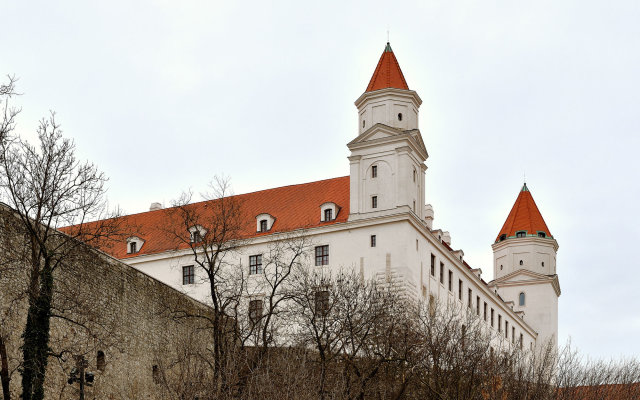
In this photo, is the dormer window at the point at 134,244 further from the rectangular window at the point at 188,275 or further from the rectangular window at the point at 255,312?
the rectangular window at the point at 255,312

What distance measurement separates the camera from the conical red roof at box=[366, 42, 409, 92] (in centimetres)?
5562

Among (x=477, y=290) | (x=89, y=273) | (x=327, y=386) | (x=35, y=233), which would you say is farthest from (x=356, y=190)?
→ (x=35, y=233)

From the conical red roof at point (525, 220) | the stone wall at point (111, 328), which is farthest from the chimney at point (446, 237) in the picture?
the stone wall at point (111, 328)

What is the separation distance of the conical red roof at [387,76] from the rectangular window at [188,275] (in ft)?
47.3

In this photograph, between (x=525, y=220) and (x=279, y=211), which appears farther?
(x=525, y=220)

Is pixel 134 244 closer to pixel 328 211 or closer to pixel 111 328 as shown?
pixel 328 211

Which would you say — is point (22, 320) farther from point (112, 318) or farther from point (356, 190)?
point (356, 190)

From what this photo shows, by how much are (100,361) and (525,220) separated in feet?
192

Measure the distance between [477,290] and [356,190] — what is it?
1490 cm

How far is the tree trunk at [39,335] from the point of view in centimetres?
2312

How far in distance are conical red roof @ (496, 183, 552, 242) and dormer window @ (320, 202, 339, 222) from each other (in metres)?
30.0

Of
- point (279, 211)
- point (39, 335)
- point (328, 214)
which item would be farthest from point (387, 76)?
point (39, 335)

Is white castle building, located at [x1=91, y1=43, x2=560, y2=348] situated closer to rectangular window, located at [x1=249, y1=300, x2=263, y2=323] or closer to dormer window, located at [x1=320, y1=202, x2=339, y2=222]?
dormer window, located at [x1=320, y1=202, x2=339, y2=222]

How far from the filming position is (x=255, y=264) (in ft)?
179
